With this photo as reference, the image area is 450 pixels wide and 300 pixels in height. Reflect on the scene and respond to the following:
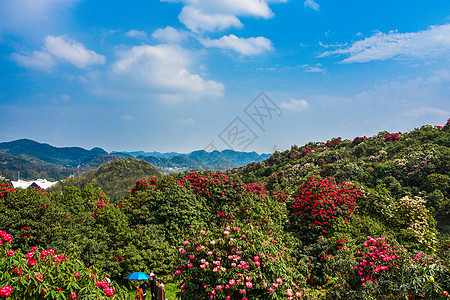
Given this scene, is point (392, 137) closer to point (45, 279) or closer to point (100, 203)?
point (100, 203)

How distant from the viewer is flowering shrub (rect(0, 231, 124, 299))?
3154 mm

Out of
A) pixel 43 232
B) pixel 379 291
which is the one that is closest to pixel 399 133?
pixel 379 291

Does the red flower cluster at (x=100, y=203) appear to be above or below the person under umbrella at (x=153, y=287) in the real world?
above

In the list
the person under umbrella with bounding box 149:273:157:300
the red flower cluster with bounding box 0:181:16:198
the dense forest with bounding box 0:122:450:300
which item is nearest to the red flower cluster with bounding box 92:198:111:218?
the dense forest with bounding box 0:122:450:300

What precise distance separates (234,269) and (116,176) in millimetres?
71770

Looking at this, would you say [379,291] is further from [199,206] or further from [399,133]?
[399,133]

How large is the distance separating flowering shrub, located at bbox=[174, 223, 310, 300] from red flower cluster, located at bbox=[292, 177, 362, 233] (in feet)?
15.8

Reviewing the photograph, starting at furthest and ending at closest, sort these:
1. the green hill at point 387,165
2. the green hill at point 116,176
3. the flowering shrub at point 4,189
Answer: the green hill at point 116,176
the green hill at point 387,165
the flowering shrub at point 4,189

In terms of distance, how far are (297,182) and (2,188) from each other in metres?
19.1

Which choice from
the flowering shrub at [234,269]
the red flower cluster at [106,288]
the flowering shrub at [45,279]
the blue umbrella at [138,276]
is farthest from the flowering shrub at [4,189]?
the red flower cluster at [106,288]

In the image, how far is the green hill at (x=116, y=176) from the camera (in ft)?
217

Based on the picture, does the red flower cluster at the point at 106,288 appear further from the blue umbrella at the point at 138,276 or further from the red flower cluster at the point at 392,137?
the red flower cluster at the point at 392,137

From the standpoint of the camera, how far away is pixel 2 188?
332 inches

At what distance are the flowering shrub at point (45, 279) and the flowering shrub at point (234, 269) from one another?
154cm
